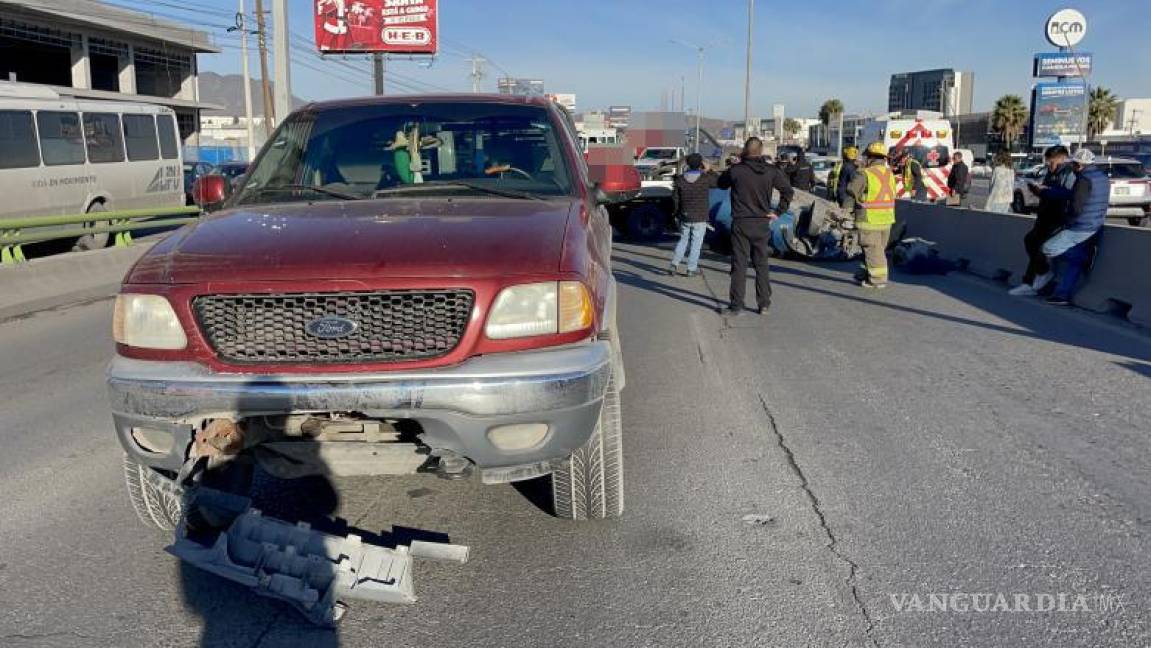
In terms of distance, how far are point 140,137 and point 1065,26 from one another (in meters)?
31.0

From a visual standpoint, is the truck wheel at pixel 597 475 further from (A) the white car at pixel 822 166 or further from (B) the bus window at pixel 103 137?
(A) the white car at pixel 822 166

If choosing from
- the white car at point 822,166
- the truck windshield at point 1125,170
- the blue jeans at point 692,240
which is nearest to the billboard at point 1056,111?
the white car at point 822,166

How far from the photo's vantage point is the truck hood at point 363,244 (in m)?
3.40

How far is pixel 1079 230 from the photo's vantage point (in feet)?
33.0

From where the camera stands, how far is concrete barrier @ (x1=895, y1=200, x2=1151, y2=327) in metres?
9.41

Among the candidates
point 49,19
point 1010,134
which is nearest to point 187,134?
point 49,19

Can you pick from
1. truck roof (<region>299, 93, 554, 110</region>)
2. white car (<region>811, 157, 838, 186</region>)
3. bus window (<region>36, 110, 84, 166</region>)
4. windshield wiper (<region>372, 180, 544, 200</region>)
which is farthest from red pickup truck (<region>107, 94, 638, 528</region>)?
white car (<region>811, 157, 838, 186</region>)

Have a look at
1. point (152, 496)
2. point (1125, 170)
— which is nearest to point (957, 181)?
point (1125, 170)

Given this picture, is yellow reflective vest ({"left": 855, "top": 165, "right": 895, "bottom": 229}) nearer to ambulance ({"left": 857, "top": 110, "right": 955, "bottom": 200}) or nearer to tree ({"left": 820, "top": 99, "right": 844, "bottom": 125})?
ambulance ({"left": 857, "top": 110, "right": 955, "bottom": 200})

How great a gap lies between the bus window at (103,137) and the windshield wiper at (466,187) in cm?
1541

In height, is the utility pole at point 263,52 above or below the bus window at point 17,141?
above

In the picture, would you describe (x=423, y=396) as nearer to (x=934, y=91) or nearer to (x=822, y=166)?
(x=822, y=166)

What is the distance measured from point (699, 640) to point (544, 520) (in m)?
1.23

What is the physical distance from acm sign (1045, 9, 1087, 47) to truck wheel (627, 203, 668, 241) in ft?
75.8
